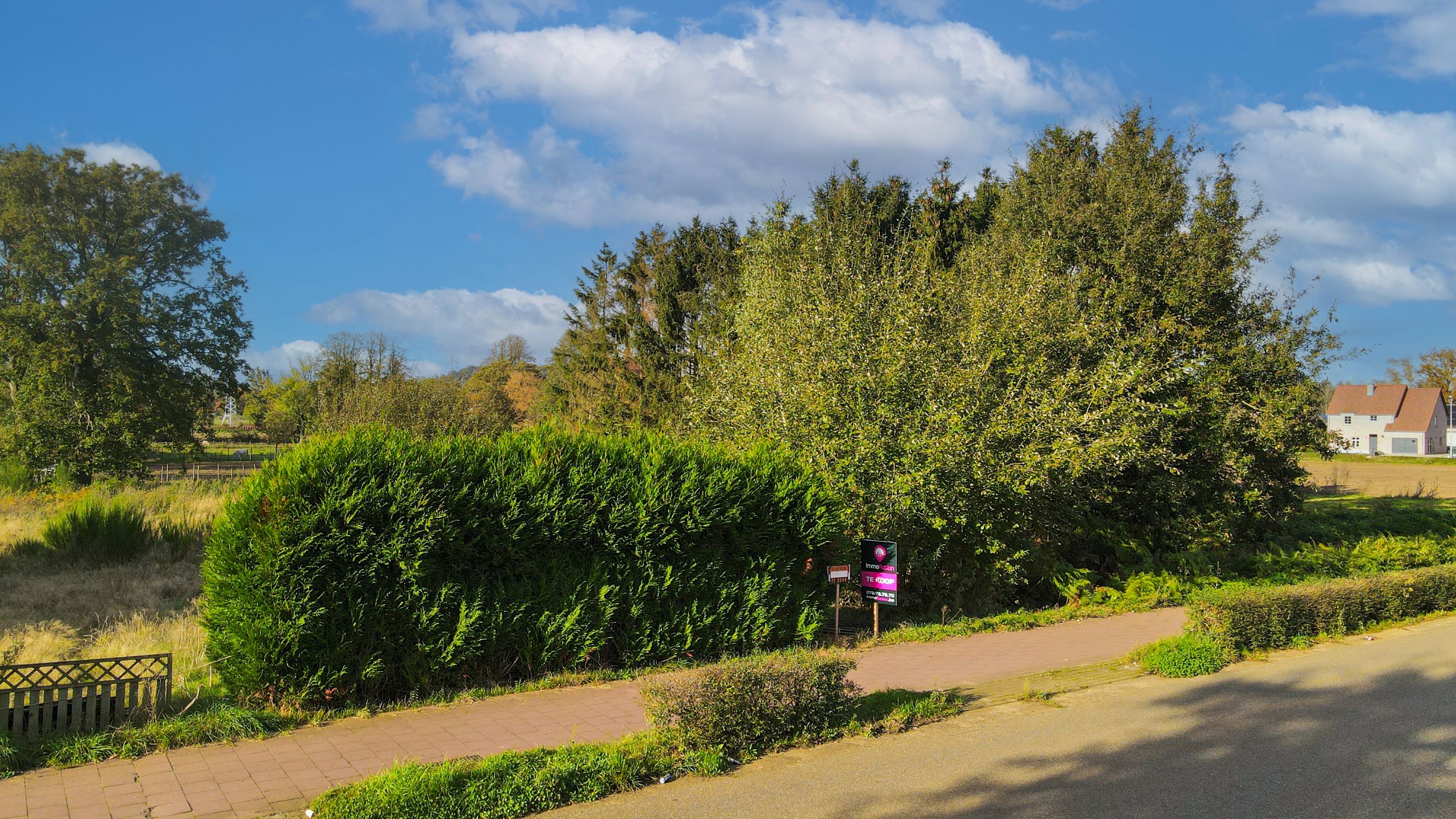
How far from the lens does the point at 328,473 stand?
24.2 feet

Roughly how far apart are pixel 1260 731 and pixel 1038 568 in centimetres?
657

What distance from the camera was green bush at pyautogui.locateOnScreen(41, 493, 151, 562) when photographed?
14.7 metres

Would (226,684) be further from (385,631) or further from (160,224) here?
(160,224)

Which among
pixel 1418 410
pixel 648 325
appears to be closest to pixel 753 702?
pixel 648 325

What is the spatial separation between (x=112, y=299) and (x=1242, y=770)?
46467mm

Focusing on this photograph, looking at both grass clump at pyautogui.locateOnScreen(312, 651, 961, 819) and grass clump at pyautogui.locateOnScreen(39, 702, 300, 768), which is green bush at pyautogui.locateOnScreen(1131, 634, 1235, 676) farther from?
grass clump at pyautogui.locateOnScreen(39, 702, 300, 768)

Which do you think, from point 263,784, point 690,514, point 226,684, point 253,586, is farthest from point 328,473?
point 690,514

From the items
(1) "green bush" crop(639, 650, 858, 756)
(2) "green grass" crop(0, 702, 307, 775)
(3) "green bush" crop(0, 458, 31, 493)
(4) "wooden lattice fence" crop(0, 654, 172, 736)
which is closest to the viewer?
(2) "green grass" crop(0, 702, 307, 775)

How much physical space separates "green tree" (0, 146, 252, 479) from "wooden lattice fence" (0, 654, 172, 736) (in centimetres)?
3250

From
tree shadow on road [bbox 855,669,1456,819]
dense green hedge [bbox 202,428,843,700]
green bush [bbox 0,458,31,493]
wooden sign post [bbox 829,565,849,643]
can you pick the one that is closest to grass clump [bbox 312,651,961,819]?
tree shadow on road [bbox 855,669,1456,819]

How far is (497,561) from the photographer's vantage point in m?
8.02

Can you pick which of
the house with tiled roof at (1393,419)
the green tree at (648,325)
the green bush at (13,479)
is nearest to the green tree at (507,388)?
the green tree at (648,325)

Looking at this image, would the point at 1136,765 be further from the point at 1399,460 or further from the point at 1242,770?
the point at 1399,460

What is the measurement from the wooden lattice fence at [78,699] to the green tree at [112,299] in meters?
32.5
